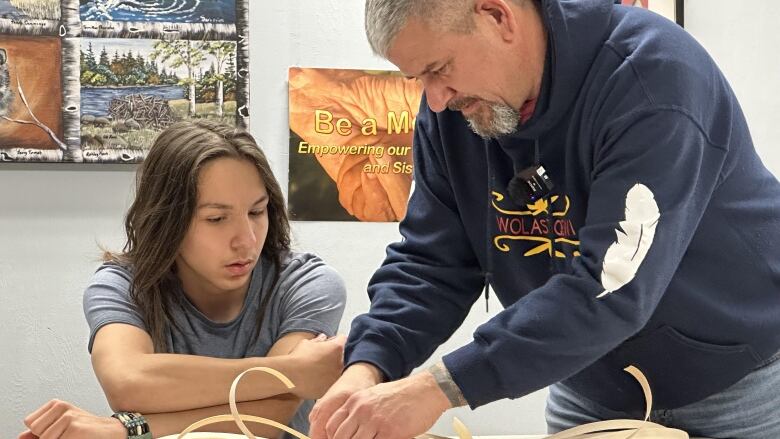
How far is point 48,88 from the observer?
2211mm

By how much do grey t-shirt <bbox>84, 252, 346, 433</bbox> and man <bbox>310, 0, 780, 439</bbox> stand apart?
354mm

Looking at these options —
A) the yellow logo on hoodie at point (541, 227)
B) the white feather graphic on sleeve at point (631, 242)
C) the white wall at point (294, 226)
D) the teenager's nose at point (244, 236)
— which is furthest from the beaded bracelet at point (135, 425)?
the white wall at point (294, 226)

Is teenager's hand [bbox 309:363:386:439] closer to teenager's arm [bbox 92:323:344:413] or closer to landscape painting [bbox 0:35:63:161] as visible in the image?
teenager's arm [bbox 92:323:344:413]

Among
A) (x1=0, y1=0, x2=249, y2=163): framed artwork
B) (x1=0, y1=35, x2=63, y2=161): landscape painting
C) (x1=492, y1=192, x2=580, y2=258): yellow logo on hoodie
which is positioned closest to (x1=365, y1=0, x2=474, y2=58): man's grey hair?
(x1=492, y1=192, x2=580, y2=258): yellow logo on hoodie

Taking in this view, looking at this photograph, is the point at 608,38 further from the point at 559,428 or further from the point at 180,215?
the point at 180,215

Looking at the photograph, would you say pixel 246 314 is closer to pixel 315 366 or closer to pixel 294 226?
pixel 315 366

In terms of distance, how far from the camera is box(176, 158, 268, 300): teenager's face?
5.00 feet

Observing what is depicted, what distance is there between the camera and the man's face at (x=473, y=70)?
1.02 meters

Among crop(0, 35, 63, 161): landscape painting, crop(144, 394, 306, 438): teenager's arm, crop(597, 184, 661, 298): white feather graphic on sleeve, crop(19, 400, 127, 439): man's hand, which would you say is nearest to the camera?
crop(597, 184, 661, 298): white feather graphic on sleeve

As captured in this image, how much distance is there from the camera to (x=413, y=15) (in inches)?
39.3

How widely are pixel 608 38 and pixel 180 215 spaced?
81 cm

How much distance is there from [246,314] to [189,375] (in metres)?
0.21

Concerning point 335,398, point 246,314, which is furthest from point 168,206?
point 335,398

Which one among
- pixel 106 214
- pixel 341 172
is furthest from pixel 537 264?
pixel 106 214
